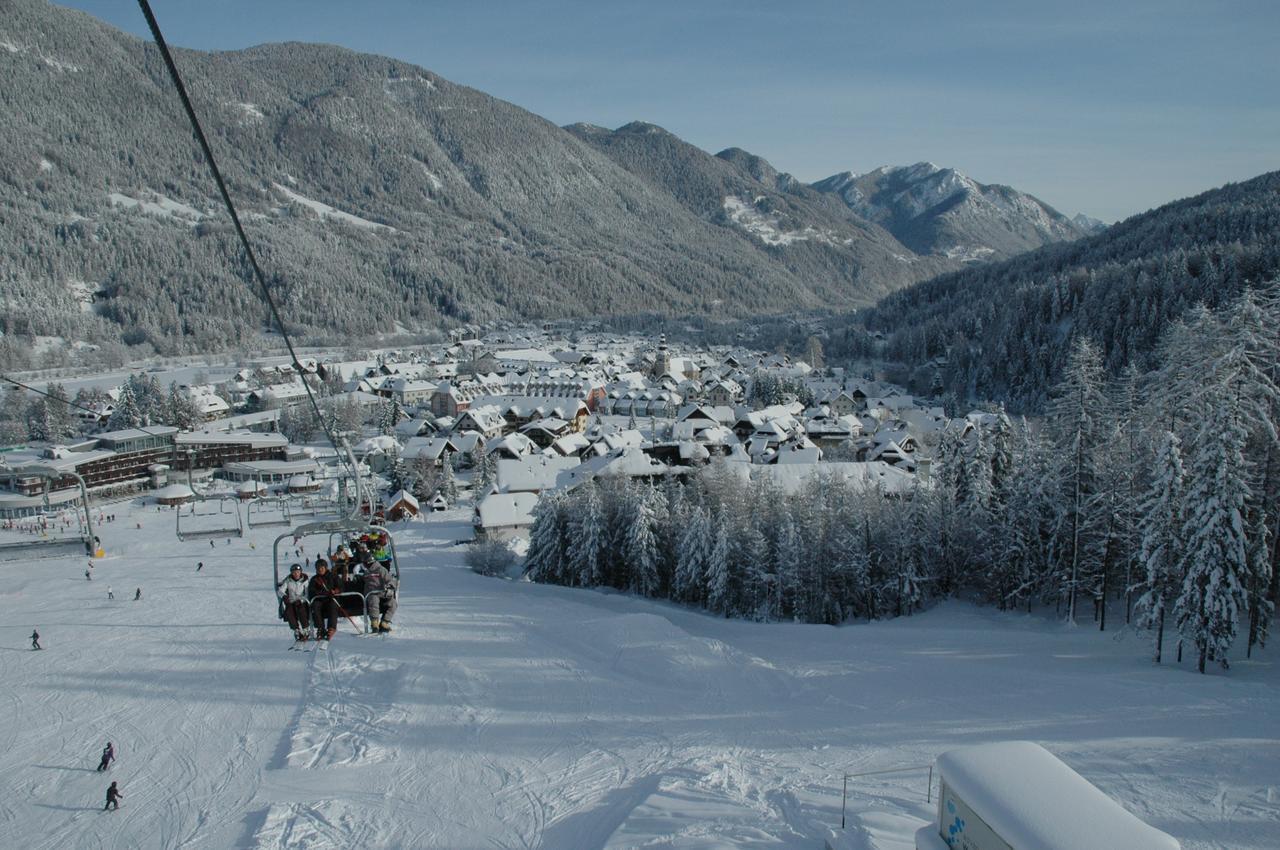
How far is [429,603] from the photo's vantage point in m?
27.7

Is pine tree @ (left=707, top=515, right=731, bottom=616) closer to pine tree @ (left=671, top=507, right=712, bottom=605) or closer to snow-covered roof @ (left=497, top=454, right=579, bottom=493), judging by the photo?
pine tree @ (left=671, top=507, right=712, bottom=605)

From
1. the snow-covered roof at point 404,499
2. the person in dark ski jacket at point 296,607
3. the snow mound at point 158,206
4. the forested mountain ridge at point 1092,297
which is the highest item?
the snow mound at point 158,206

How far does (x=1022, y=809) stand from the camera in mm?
7438

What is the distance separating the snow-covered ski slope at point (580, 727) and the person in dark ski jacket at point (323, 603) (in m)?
4.30

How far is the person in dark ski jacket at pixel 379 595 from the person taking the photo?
9.69m

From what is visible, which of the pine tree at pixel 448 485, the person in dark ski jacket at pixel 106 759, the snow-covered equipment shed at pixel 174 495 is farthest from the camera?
the pine tree at pixel 448 485

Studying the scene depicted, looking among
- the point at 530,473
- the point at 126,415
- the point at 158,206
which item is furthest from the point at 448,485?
the point at 158,206

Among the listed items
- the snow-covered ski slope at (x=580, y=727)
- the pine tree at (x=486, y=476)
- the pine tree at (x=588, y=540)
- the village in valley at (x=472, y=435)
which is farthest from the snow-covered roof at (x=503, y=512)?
the snow-covered ski slope at (x=580, y=727)

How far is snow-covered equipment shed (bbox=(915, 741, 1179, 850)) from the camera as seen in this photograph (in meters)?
6.93

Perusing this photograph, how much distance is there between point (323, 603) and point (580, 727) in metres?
8.32

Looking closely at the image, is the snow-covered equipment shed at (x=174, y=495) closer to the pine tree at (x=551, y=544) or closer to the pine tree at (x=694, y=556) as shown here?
the pine tree at (x=551, y=544)

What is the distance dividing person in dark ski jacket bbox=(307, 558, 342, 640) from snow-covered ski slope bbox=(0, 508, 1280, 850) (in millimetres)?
4297

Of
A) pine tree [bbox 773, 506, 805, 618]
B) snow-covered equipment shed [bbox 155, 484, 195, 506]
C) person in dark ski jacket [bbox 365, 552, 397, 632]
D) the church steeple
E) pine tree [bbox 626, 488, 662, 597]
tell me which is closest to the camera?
person in dark ski jacket [bbox 365, 552, 397, 632]

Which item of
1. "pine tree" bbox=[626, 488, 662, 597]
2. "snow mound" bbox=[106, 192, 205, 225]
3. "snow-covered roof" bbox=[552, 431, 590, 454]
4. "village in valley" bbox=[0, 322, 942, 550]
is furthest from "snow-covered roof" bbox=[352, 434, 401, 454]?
"snow mound" bbox=[106, 192, 205, 225]
